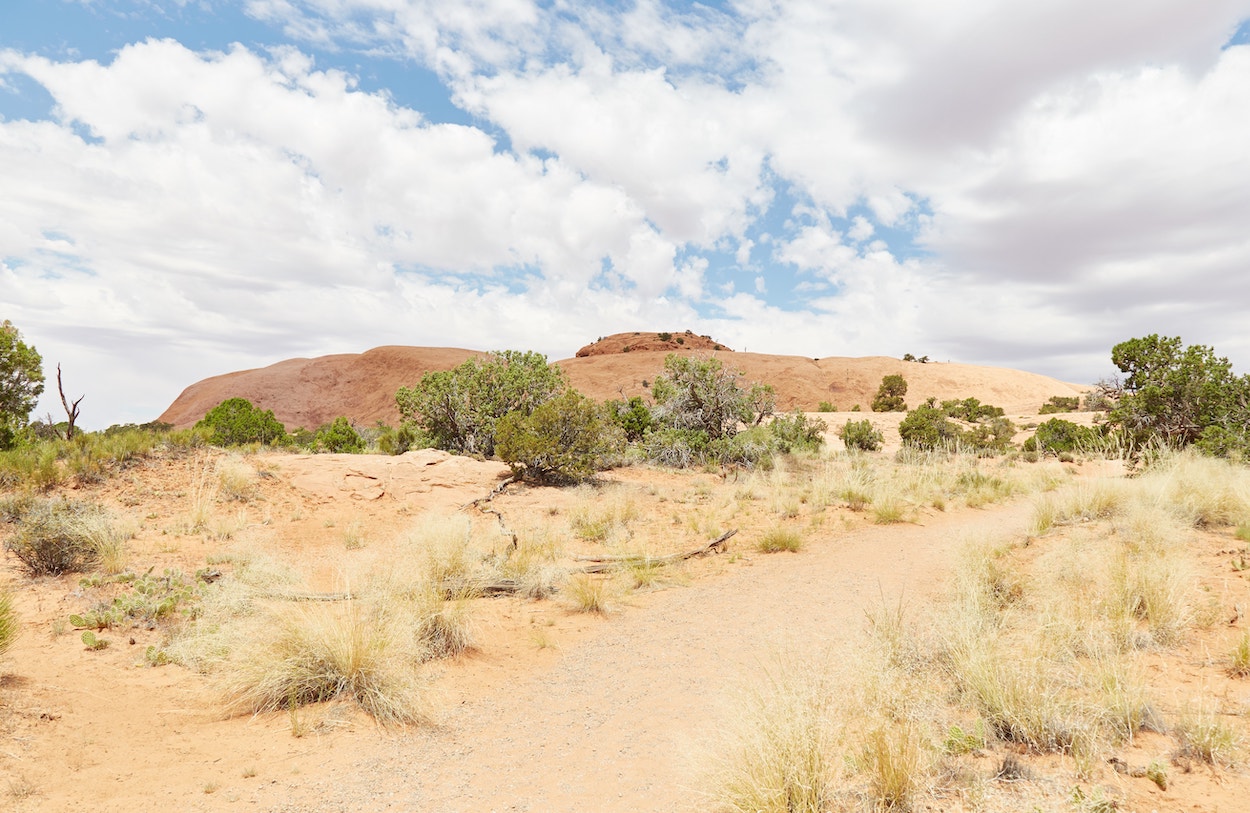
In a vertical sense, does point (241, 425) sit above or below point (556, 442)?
above

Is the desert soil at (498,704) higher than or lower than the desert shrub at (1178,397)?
lower

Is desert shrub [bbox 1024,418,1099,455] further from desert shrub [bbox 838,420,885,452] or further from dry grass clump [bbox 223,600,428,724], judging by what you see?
dry grass clump [bbox 223,600,428,724]

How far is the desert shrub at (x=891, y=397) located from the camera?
4312 centimetres

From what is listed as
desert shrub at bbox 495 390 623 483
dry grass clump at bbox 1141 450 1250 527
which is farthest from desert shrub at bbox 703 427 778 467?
dry grass clump at bbox 1141 450 1250 527

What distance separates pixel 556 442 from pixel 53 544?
923cm

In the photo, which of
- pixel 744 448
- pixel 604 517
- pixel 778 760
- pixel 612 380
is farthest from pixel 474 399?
pixel 612 380

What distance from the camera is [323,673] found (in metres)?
4.98

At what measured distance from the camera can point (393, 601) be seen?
5984 mm

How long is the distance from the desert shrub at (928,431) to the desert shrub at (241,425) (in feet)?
76.6

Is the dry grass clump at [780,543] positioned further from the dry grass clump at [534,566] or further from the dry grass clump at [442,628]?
the dry grass clump at [442,628]

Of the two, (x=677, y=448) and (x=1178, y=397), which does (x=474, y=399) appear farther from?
(x=1178, y=397)

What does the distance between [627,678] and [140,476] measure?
1152 cm

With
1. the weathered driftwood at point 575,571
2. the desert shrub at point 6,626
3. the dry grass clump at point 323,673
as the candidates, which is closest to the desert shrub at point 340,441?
the weathered driftwood at point 575,571

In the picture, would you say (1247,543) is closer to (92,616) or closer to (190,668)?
(190,668)
